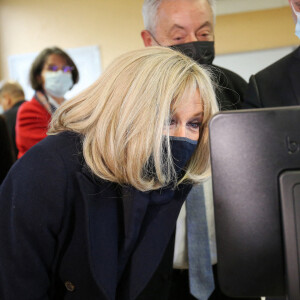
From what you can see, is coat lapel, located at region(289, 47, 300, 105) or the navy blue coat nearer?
the navy blue coat

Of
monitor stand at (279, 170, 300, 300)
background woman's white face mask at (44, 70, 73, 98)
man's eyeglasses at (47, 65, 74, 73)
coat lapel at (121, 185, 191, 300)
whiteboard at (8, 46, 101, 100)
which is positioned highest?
whiteboard at (8, 46, 101, 100)

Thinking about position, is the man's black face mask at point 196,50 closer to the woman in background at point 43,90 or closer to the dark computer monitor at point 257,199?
the dark computer monitor at point 257,199

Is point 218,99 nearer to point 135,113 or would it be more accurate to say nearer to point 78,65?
point 135,113

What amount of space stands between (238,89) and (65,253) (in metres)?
0.76

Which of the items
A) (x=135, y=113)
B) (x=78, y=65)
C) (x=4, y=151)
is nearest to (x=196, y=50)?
(x=135, y=113)

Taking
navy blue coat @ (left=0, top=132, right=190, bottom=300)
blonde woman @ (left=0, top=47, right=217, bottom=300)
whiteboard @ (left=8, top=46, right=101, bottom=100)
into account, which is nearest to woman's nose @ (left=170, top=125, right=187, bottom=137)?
blonde woman @ (left=0, top=47, right=217, bottom=300)

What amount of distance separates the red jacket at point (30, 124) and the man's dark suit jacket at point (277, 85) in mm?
1086

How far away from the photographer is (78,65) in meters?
5.09

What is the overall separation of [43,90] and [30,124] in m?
0.31

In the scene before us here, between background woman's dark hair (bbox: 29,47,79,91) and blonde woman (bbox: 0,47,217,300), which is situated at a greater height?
background woman's dark hair (bbox: 29,47,79,91)

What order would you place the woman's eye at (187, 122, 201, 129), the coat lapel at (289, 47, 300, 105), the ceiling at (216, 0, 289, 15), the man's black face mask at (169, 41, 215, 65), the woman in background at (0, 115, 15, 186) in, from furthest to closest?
the ceiling at (216, 0, 289, 15)
the woman in background at (0, 115, 15, 186)
the man's black face mask at (169, 41, 215, 65)
the coat lapel at (289, 47, 300, 105)
the woman's eye at (187, 122, 201, 129)

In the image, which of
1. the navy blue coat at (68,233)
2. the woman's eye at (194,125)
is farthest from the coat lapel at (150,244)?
the woman's eye at (194,125)

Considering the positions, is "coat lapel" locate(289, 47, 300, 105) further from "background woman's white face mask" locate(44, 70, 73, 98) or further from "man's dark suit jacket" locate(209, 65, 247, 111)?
"background woman's white face mask" locate(44, 70, 73, 98)

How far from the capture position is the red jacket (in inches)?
79.5
